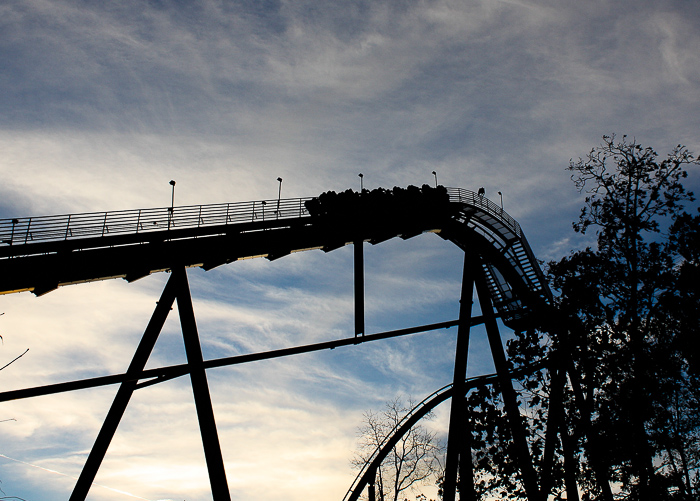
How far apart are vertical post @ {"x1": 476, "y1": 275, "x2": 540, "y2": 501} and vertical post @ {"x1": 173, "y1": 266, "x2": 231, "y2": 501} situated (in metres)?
8.60

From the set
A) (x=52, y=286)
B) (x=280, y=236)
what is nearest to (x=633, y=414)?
(x=280, y=236)

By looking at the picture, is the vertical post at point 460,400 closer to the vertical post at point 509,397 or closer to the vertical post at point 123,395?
the vertical post at point 509,397

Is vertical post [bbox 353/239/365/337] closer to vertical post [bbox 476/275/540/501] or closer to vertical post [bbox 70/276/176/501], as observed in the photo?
vertical post [bbox 476/275/540/501]

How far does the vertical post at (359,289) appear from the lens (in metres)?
14.1

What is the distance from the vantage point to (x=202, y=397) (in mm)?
11898

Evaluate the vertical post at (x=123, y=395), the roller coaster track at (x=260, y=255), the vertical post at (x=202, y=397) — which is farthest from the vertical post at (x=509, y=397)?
the vertical post at (x=123, y=395)

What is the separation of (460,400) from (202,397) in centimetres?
789

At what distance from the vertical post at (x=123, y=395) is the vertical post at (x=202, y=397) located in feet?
1.18

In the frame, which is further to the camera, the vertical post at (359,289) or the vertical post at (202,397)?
the vertical post at (359,289)

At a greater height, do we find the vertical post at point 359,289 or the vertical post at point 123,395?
the vertical post at point 359,289

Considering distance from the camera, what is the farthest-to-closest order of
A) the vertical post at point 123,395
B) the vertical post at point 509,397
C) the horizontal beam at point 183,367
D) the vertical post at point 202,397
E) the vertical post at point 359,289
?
the vertical post at point 509,397
the vertical post at point 359,289
the vertical post at point 202,397
the vertical post at point 123,395
the horizontal beam at point 183,367

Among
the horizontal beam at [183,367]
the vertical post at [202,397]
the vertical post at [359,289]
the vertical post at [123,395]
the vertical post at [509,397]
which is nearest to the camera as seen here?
the horizontal beam at [183,367]

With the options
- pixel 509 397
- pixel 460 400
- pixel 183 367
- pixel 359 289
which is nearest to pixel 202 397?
Answer: pixel 183 367

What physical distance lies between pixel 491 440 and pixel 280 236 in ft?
31.2
